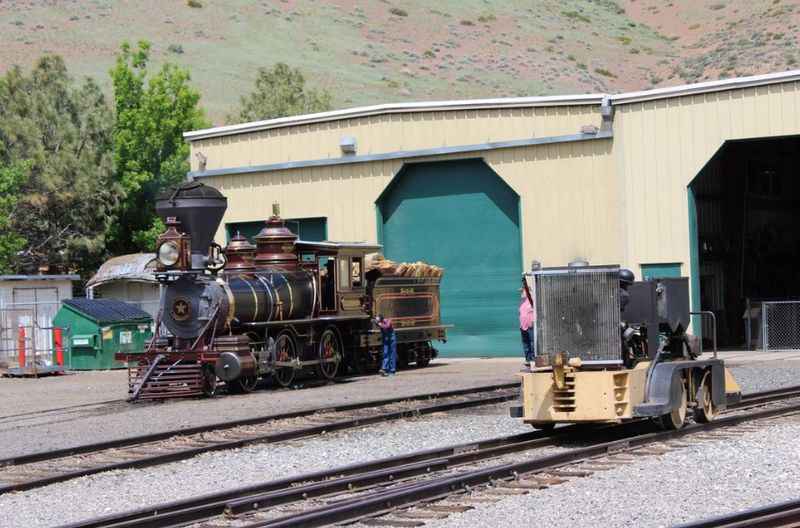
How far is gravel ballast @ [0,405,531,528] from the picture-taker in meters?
11.7

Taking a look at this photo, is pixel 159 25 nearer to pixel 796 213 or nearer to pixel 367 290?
pixel 796 213

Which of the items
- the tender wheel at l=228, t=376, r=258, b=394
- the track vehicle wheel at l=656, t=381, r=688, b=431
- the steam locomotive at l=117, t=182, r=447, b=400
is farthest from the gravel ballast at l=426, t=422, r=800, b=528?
the tender wheel at l=228, t=376, r=258, b=394

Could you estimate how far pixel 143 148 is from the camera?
48656 millimetres

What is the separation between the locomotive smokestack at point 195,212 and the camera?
2427 centimetres

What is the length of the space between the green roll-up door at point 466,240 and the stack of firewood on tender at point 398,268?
266 centimetres

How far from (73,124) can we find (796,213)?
27166mm

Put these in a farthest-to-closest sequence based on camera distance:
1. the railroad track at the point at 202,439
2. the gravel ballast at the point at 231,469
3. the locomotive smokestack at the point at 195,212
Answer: the locomotive smokestack at the point at 195,212 → the railroad track at the point at 202,439 → the gravel ballast at the point at 231,469

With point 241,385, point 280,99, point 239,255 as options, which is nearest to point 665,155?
point 239,255

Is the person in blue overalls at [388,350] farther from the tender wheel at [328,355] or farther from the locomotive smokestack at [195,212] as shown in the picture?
the locomotive smokestack at [195,212]

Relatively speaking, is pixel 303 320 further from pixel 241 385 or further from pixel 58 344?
pixel 58 344

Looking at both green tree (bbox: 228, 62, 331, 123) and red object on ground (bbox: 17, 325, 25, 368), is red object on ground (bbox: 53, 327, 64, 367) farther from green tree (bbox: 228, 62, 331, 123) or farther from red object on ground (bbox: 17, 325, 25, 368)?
green tree (bbox: 228, 62, 331, 123)

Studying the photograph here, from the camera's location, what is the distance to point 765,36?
10056cm

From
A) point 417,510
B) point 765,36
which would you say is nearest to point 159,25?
point 765,36

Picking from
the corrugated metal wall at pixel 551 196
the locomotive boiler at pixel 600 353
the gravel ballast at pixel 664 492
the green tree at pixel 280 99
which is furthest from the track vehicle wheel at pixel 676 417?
the green tree at pixel 280 99
